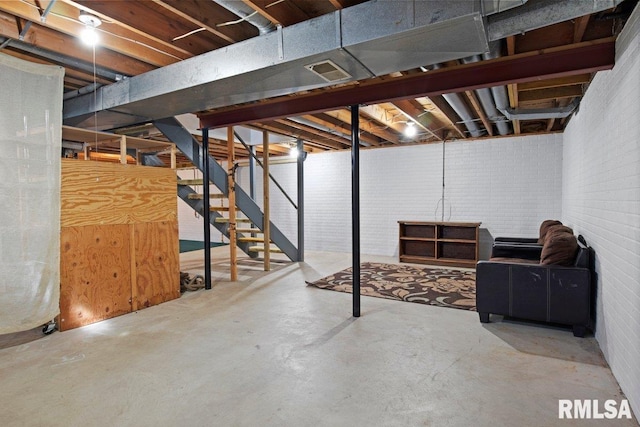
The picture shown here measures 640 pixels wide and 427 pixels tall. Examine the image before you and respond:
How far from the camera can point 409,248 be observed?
6.40m

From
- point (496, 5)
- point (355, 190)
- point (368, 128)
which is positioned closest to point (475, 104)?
point (368, 128)

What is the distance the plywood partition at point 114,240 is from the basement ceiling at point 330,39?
2.49 ft

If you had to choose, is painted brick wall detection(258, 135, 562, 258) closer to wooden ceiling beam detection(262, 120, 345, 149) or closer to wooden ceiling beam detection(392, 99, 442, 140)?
wooden ceiling beam detection(262, 120, 345, 149)

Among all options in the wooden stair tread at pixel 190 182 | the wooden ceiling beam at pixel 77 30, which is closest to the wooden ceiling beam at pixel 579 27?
the wooden ceiling beam at pixel 77 30

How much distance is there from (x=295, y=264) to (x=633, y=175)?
4913 millimetres

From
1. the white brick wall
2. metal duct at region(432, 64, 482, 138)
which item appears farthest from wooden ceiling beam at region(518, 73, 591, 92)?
metal duct at region(432, 64, 482, 138)

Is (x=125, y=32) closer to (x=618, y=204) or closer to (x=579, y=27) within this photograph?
(x=579, y=27)

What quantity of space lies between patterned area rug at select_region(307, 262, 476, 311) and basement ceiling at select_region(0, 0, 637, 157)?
2213 millimetres

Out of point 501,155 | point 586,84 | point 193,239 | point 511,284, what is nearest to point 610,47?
point 586,84

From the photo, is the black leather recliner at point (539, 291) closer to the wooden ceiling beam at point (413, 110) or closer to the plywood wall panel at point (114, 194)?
the wooden ceiling beam at point (413, 110)

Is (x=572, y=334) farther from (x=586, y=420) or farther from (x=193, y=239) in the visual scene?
(x=193, y=239)

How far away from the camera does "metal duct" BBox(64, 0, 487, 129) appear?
186 cm

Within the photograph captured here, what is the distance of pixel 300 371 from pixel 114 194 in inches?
101

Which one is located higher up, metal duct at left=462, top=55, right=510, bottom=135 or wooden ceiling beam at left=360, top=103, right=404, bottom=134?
wooden ceiling beam at left=360, top=103, right=404, bottom=134
